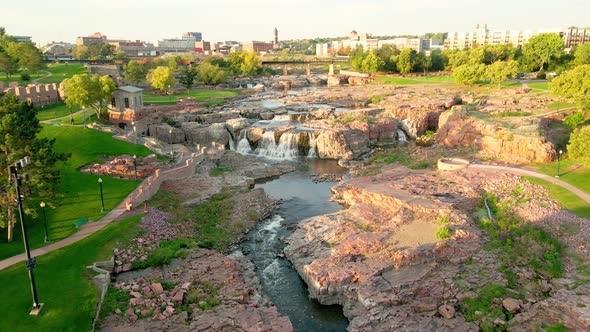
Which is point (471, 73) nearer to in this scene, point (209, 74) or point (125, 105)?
point (209, 74)

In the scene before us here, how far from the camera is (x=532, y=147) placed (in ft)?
138

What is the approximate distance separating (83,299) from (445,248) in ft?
63.5

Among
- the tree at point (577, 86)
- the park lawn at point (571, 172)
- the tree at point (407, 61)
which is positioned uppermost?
the tree at point (407, 61)

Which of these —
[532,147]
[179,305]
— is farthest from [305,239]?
[532,147]

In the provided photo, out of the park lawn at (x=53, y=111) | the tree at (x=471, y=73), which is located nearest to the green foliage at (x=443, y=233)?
the park lawn at (x=53, y=111)

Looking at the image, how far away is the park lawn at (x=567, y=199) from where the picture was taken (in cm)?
2932

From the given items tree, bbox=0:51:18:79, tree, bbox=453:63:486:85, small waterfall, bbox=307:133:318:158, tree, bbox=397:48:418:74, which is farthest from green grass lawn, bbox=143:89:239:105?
tree, bbox=397:48:418:74

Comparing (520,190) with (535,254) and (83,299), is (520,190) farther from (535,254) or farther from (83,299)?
(83,299)

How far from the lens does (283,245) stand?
30.0 metres

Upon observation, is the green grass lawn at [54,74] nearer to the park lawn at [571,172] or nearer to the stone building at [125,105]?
the stone building at [125,105]

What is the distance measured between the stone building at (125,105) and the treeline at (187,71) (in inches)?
846

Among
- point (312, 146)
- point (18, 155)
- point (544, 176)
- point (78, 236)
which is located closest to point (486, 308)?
point (544, 176)

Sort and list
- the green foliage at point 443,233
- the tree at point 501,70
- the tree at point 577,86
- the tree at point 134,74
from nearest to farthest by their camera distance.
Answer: the green foliage at point 443,233 → the tree at point 577,86 → the tree at point 501,70 → the tree at point 134,74

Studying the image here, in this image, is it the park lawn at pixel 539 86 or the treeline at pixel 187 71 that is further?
the treeline at pixel 187 71
